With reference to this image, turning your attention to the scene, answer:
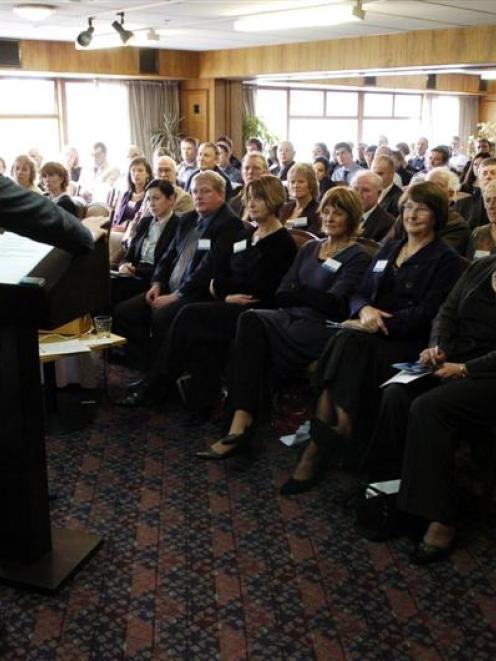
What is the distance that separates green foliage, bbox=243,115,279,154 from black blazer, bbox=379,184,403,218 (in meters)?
6.01

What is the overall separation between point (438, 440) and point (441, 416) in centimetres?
9

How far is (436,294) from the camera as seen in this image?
10.5 ft

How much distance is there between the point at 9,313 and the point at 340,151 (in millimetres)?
8427

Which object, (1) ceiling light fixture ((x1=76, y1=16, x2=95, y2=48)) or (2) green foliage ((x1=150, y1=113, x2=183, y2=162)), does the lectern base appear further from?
(2) green foliage ((x1=150, y1=113, x2=183, y2=162))

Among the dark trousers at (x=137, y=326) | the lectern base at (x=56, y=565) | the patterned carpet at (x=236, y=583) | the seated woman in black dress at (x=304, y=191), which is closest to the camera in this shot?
the patterned carpet at (x=236, y=583)

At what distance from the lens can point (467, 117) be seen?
57.8 feet

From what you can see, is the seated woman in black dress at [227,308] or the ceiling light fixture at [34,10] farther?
the ceiling light fixture at [34,10]

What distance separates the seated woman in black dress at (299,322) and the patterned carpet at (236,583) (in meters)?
0.30

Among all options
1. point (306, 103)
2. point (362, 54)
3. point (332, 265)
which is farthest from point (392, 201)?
point (306, 103)

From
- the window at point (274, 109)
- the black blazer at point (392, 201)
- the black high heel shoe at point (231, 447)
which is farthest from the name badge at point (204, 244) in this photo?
the window at point (274, 109)

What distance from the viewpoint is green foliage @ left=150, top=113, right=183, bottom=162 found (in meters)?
11.1

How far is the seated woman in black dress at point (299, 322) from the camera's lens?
3449 mm

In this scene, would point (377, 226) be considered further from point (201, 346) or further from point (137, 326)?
point (137, 326)

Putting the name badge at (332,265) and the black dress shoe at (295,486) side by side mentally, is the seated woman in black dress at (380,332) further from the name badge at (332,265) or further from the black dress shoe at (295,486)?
the name badge at (332,265)
